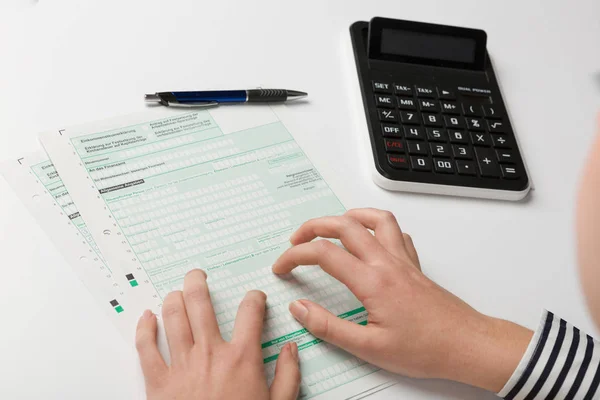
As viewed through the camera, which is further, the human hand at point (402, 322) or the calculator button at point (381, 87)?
the calculator button at point (381, 87)

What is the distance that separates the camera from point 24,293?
0.52 m

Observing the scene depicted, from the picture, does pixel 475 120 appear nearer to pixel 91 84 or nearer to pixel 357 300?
pixel 357 300

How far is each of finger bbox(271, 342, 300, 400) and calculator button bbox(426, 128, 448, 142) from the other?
30 cm

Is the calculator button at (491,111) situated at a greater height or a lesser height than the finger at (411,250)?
greater

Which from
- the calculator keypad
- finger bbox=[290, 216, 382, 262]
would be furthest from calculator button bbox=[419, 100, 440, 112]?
finger bbox=[290, 216, 382, 262]

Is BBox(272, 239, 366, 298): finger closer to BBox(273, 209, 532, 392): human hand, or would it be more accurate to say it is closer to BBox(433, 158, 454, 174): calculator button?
BBox(273, 209, 532, 392): human hand

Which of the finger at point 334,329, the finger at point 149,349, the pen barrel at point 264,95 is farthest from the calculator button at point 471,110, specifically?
the finger at point 149,349

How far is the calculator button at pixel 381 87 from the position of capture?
718mm

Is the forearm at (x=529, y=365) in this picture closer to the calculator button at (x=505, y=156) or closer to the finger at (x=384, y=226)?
the finger at (x=384, y=226)

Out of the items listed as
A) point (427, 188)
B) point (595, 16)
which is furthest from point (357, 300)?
point (595, 16)

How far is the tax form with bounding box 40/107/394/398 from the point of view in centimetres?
53

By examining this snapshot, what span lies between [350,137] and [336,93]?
71 mm

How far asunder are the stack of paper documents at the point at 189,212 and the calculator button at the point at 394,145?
9 cm

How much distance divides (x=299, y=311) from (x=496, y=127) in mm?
345
